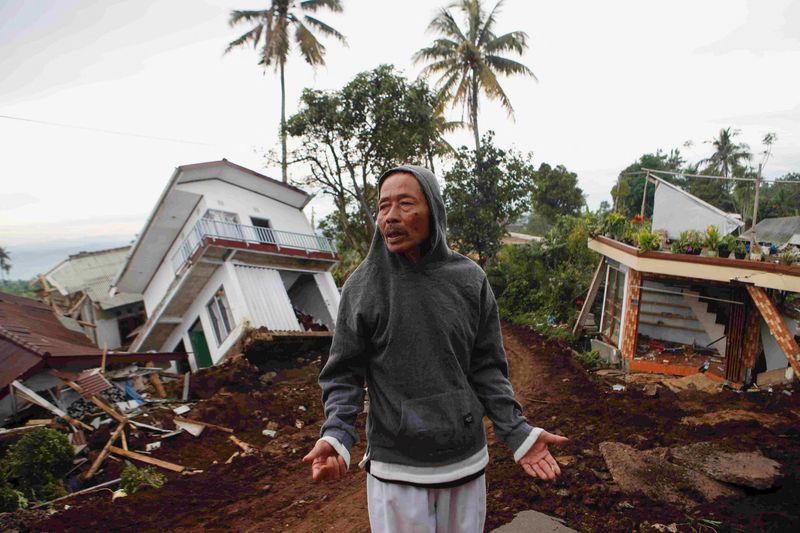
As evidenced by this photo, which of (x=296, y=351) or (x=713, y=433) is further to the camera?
(x=296, y=351)

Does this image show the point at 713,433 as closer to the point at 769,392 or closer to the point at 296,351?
the point at 769,392

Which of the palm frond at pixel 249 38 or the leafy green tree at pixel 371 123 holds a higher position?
the palm frond at pixel 249 38

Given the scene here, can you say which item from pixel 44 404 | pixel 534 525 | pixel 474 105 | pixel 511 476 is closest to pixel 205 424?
pixel 44 404

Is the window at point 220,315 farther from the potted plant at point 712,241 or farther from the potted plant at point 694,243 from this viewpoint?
the potted plant at point 712,241

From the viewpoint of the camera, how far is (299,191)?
16.4 m

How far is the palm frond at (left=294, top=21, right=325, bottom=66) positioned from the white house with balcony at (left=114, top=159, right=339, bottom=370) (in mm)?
7906

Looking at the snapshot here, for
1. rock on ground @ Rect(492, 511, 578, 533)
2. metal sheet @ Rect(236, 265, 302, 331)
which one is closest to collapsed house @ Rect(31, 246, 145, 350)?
metal sheet @ Rect(236, 265, 302, 331)

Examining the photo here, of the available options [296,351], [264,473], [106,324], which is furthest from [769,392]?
[106,324]

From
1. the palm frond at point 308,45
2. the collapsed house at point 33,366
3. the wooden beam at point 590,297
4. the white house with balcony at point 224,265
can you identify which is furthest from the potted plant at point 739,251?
the palm frond at point 308,45

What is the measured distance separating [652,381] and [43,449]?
10.4m

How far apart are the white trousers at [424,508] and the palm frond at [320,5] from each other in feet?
74.7

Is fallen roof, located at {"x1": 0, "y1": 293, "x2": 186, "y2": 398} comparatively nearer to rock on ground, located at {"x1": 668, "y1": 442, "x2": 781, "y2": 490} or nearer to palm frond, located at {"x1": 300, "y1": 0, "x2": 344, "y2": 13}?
rock on ground, located at {"x1": 668, "y1": 442, "x2": 781, "y2": 490}

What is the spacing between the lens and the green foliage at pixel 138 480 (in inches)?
241

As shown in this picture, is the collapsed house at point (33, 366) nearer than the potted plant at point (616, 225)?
Yes
